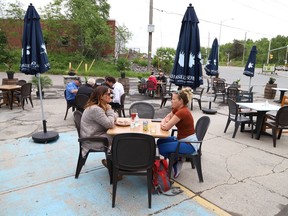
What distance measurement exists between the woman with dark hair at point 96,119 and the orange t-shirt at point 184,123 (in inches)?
41.9

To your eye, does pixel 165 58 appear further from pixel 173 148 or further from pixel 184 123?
pixel 173 148

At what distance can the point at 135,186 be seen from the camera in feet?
11.8

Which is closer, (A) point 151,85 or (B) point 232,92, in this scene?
(B) point 232,92

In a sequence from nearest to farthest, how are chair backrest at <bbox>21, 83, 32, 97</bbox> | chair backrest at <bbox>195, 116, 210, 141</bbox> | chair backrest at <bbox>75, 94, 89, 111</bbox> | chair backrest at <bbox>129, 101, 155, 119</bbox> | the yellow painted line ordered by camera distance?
the yellow painted line
chair backrest at <bbox>195, 116, 210, 141</bbox>
chair backrest at <bbox>129, 101, 155, 119</bbox>
chair backrest at <bbox>75, 94, 89, 111</bbox>
chair backrest at <bbox>21, 83, 32, 97</bbox>

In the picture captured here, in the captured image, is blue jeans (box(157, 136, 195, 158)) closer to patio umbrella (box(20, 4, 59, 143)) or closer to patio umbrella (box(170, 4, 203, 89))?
patio umbrella (box(170, 4, 203, 89))

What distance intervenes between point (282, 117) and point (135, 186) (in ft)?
13.4

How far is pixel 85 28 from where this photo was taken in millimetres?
26250

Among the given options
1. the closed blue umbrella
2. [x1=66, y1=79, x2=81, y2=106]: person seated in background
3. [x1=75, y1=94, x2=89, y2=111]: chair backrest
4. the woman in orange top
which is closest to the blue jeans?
the woman in orange top

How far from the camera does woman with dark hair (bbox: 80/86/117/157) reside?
11.6 feet

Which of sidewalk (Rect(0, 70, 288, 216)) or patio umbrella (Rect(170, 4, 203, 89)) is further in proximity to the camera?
patio umbrella (Rect(170, 4, 203, 89))

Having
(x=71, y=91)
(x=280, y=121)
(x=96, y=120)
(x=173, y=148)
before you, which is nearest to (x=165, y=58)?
(x=71, y=91)

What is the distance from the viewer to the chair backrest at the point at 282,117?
18.1ft

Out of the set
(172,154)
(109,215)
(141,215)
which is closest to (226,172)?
(172,154)

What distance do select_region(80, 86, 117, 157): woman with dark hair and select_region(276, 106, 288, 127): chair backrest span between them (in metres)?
4.13
